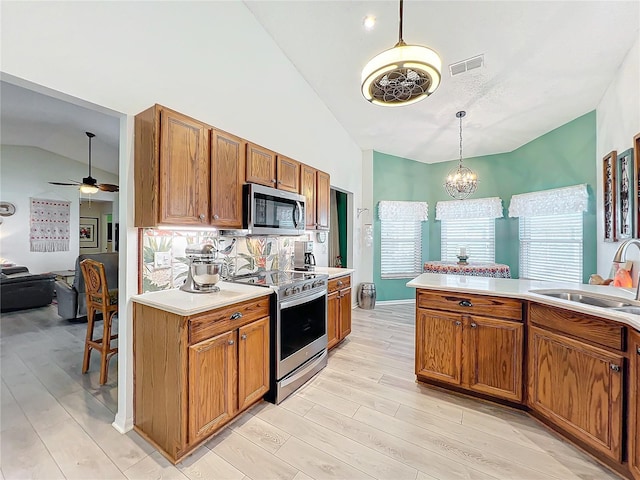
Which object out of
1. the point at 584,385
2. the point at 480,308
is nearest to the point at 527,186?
the point at 480,308

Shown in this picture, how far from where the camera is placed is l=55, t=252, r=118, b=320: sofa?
12.6 ft

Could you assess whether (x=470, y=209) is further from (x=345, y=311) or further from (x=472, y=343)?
(x=472, y=343)

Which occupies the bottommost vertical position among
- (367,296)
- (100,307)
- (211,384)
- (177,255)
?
(367,296)

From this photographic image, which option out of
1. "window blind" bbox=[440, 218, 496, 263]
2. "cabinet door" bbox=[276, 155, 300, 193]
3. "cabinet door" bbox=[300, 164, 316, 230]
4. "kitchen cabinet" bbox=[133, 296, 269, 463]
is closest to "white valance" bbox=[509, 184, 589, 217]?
"window blind" bbox=[440, 218, 496, 263]

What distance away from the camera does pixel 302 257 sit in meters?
3.67

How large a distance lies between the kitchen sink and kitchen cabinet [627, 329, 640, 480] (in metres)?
0.41

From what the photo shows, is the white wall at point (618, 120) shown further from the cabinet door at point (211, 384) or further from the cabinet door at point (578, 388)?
the cabinet door at point (211, 384)

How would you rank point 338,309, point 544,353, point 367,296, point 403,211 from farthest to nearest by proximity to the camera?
point 403,211
point 367,296
point 338,309
point 544,353

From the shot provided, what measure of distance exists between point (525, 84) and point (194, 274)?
4170 mm

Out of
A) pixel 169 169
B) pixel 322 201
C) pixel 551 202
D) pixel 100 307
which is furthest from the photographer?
pixel 551 202

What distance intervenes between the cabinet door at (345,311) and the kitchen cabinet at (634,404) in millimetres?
2377

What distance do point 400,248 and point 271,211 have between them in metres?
3.92

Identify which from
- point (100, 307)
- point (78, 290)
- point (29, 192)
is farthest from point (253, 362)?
point (29, 192)

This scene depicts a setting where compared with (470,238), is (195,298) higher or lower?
lower
